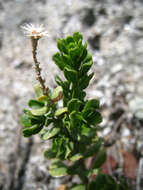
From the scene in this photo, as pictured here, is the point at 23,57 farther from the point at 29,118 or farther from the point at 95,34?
the point at 29,118

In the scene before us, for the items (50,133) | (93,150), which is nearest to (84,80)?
(50,133)

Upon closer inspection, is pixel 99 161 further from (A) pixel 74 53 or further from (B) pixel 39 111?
(A) pixel 74 53

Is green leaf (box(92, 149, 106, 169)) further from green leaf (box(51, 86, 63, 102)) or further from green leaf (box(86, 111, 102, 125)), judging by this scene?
green leaf (box(51, 86, 63, 102))

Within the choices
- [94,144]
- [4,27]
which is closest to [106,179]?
[94,144]

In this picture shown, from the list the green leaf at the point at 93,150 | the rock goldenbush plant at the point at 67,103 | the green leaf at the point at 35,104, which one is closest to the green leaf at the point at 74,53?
the rock goldenbush plant at the point at 67,103

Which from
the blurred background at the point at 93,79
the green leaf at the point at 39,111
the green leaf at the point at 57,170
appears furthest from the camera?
the blurred background at the point at 93,79

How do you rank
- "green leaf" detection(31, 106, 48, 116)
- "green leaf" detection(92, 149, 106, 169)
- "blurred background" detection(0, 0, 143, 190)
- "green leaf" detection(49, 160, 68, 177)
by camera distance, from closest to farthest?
"green leaf" detection(31, 106, 48, 116)
"green leaf" detection(49, 160, 68, 177)
"green leaf" detection(92, 149, 106, 169)
"blurred background" detection(0, 0, 143, 190)

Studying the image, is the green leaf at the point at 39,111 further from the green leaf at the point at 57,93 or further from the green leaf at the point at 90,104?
the green leaf at the point at 90,104

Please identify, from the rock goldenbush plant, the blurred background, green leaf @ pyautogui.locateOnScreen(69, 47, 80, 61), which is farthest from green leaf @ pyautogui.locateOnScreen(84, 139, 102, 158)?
green leaf @ pyautogui.locateOnScreen(69, 47, 80, 61)
